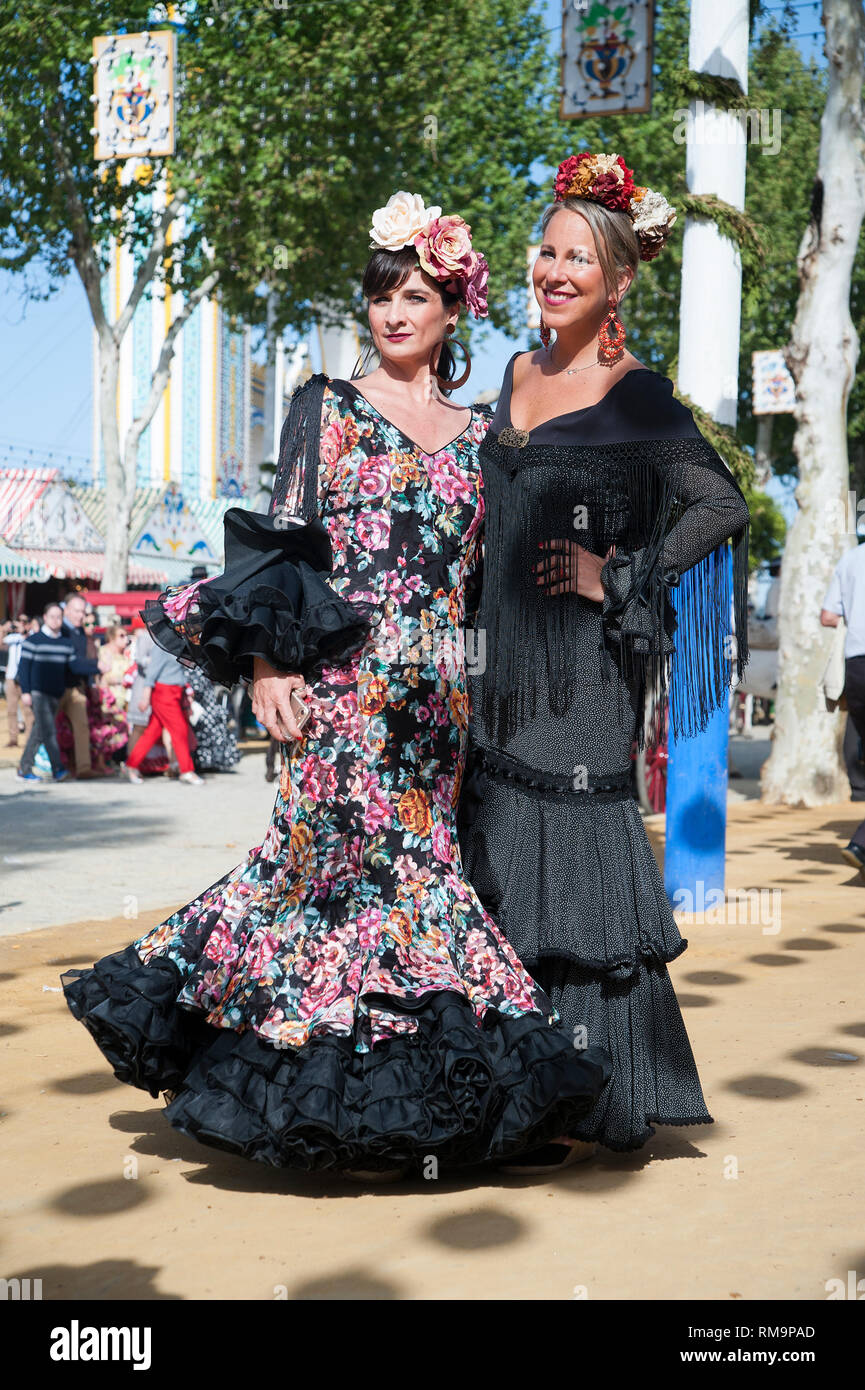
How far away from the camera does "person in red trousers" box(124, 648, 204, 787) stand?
1435 cm

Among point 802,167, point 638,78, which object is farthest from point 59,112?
point 802,167

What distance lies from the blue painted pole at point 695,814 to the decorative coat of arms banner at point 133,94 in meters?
11.3

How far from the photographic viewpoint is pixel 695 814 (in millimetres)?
7094

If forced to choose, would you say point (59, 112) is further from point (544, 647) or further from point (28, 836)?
point (544, 647)

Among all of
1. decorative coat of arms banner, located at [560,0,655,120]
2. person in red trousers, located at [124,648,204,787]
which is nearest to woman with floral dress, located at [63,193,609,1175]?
decorative coat of arms banner, located at [560,0,655,120]

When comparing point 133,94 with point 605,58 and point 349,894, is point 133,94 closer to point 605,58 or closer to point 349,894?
point 605,58

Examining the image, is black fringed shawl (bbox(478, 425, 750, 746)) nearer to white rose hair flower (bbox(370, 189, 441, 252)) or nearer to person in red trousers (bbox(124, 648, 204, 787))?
white rose hair flower (bbox(370, 189, 441, 252))

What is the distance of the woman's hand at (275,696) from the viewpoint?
3.34 m

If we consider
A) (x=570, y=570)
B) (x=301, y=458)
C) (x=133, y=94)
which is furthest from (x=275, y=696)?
(x=133, y=94)

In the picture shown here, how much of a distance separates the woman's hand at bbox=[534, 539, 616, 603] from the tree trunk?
9.33m

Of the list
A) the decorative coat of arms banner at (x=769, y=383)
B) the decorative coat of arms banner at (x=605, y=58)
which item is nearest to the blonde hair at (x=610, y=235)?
the decorative coat of arms banner at (x=605, y=58)

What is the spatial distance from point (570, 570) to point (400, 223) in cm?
88
